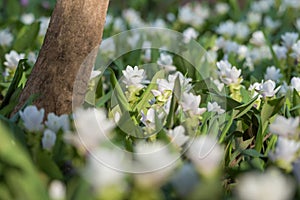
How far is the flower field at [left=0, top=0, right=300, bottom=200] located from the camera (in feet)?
3.65

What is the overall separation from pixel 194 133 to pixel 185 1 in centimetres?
379

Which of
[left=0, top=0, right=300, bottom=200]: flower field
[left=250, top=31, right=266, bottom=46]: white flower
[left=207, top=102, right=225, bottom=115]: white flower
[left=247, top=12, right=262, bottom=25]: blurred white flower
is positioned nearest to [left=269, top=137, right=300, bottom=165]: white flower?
[left=0, top=0, right=300, bottom=200]: flower field

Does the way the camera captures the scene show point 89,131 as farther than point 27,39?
No

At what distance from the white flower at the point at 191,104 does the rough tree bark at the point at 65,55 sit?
0.30 m

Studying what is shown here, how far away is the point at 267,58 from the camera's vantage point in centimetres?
304

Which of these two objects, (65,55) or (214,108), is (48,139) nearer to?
(65,55)

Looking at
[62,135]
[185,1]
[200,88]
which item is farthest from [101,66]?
[185,1]

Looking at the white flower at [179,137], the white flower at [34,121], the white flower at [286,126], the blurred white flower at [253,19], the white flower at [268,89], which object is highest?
the blurred white flower at [253,19]

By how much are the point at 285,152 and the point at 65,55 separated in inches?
27.5

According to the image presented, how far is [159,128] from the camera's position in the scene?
1.61m

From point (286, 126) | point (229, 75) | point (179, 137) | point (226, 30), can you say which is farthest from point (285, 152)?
point (226, 30)

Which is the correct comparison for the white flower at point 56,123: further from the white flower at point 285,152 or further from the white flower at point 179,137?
the white flower at point 285,152

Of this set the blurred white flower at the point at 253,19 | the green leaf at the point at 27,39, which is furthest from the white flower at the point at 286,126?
the blurred white flower at the point at 253,19

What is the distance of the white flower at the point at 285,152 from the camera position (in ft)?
4.56
